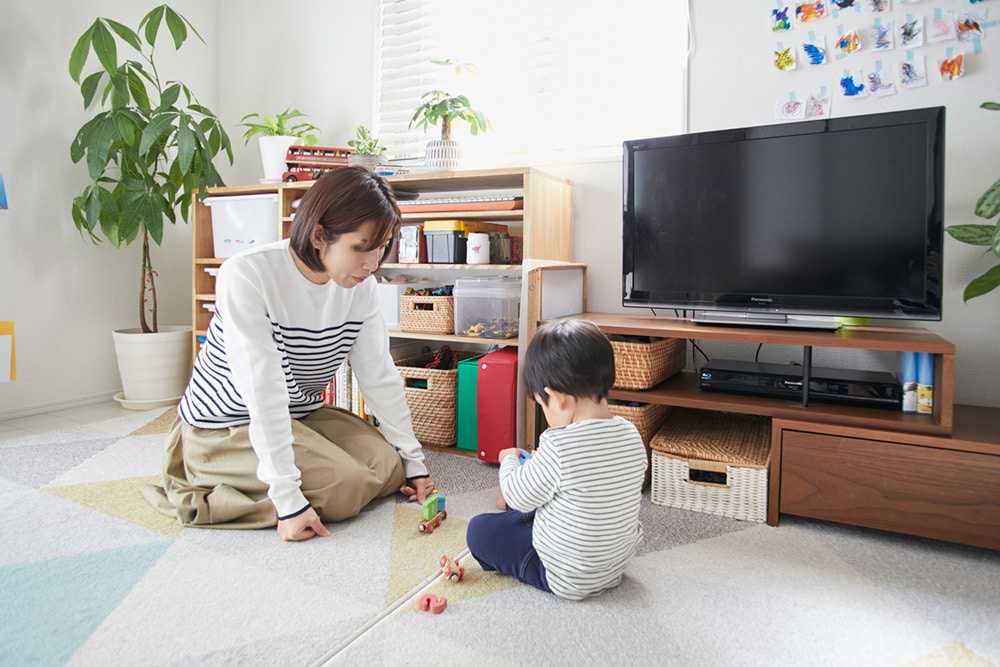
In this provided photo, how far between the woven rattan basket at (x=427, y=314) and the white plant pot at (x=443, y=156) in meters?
0.48

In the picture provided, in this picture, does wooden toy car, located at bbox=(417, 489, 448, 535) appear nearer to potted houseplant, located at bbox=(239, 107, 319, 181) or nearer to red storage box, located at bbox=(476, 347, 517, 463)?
red storage box, located at bbox=(476, 347, 517, 463)

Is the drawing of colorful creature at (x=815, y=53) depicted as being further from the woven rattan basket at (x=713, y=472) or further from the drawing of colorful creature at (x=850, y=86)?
the woven rattan basket at (x=713, y=472)

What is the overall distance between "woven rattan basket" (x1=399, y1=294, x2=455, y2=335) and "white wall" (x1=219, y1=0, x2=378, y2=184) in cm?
104

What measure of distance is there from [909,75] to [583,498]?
5.61 ft

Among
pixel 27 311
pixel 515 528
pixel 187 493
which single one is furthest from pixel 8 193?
pixel 515 528

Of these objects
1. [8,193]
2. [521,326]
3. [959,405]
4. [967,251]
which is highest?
[8,193]

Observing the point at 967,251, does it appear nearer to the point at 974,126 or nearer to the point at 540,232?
the point at 974,126

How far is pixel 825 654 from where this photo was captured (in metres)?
1.15

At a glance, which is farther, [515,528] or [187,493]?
[187,493]

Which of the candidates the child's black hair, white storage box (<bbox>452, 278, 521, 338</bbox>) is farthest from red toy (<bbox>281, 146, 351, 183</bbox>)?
the child's black hair

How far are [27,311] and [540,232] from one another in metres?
2.16

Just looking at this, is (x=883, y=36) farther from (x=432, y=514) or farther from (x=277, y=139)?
(x=277, y=139)

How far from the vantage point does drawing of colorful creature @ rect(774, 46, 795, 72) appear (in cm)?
216

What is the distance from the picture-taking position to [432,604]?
127 cm
